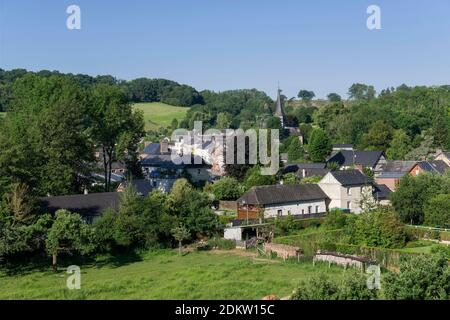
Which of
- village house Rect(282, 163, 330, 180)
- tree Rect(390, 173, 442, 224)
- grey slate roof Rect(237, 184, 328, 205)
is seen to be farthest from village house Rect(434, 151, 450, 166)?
tree Rect(390, 173, 442, 224)

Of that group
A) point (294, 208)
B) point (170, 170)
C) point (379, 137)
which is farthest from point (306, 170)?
point (379, 137)

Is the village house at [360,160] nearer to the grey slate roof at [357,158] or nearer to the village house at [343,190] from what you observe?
the grey slate roof at [357,158]

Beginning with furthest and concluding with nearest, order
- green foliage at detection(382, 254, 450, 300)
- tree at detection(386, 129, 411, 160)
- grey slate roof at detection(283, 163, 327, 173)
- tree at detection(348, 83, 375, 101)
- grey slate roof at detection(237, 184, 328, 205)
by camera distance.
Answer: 1. tree at detection(348, 83, 375, 101)
2. tree at detection(386, 129, 411, 160)
3. grey slate roof at detection(283, 163, 327, 173)
4. grey slate roof at detection(237, 184, 328, 205)
5. green foliage at detection(382, 254, 450, 300)

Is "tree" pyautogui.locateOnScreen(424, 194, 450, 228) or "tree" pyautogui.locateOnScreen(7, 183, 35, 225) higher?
"tree" pyautogui.locateOnScreen(7, 183, 35, 225)

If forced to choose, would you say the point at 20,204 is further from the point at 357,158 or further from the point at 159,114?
the point at 159,114

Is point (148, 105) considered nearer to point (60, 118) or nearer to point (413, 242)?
point (60, 118)

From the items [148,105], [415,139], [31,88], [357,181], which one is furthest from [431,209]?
[148,105]

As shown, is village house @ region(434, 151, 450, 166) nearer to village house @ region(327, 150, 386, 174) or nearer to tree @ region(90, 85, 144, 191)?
village house @ region(327, 150, 386, 174)
